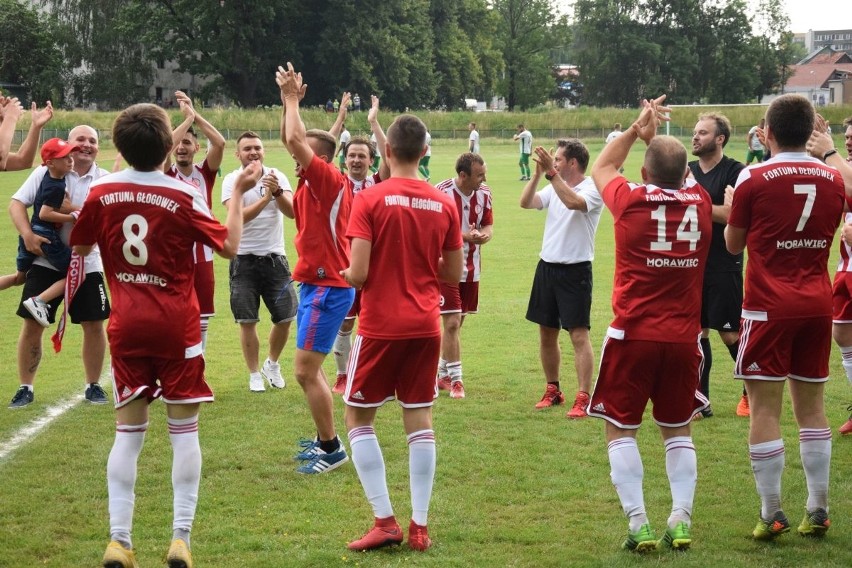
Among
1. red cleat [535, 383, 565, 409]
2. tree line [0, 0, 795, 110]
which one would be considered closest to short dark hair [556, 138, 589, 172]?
red cleat [535, 383, 565, 409]

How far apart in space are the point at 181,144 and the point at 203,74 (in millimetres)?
70254

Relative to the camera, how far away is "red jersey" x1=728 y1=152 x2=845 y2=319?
5.41 meters

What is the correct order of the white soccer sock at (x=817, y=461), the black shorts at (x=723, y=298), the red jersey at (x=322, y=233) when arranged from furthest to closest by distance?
the black shorts at (x=723, y=298) < the red jersey at (x=322, y=233) < the white soccer sock at (x=817, y=461)

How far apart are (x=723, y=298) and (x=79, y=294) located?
5.43 metres

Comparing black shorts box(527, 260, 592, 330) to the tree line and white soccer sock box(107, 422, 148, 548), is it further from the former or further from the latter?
the tree line

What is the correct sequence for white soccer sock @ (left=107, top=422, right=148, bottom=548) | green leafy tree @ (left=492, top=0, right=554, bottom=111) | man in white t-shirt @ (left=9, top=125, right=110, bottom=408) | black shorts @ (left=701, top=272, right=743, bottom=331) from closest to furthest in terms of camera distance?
1. white soccer sock @ (left=107, top=422, right=148, bottom=548)
2. black shorts @ (left=701, top=272, right=743, bottom=331)
3. man in white t-shirt @ (left=9, top=125, right=110, bottom=408)
4. green leafy tree @ (left=492, top=0, right=554, bottom=111)

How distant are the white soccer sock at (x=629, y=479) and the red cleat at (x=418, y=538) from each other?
1098 millimetres

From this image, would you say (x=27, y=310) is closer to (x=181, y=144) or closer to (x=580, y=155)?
(x=181, y=144)

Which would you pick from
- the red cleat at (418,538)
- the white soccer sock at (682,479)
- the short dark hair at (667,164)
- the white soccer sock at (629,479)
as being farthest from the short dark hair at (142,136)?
the white soccer sock at (682,479)

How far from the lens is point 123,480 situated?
509cm

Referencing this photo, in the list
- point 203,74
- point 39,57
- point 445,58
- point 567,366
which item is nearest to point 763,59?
point 445,58

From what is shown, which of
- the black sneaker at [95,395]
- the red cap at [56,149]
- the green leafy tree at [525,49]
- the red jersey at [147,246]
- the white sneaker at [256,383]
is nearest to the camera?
the red jersey at [147,246]

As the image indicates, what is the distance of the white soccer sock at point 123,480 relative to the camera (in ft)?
16.6

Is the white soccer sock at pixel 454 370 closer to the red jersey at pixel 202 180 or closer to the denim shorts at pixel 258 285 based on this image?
the denim shorts at pixel 258 285
